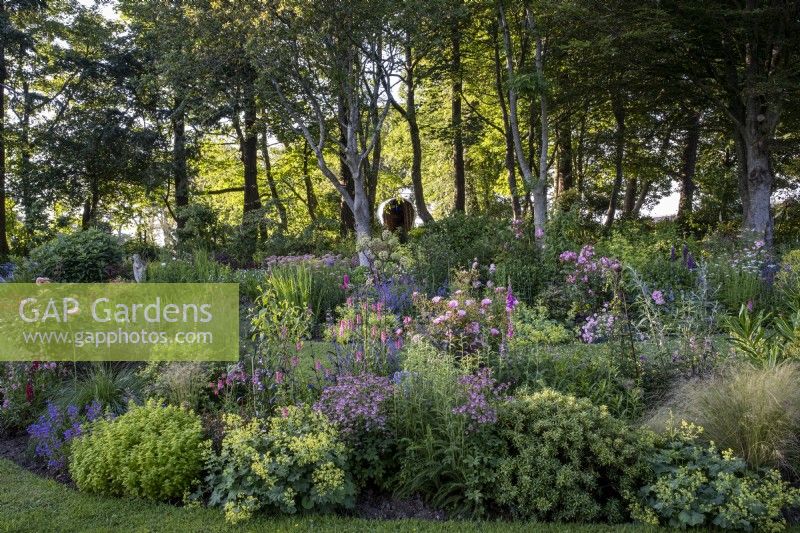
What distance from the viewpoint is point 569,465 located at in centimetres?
345

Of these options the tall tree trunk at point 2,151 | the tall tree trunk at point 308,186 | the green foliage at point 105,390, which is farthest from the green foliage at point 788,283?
the tall tree trunk at point 2,151

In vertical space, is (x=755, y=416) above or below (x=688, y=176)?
below

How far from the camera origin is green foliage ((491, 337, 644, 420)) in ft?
14.3

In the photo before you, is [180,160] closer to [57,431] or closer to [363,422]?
[57,431]

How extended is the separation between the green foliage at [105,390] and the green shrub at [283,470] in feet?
5.13

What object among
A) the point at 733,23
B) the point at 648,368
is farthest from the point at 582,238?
the point at 648,368

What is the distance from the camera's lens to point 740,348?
4.84m

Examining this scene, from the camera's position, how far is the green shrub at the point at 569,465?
3.41 m

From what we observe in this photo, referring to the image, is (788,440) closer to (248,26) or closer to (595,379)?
(595,379)

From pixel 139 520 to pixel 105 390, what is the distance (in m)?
1.71

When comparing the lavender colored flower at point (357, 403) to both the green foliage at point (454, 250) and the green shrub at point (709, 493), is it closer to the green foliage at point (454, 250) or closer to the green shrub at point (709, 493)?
the green shrub at point (709, 493)

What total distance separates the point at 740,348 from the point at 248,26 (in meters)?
11.1

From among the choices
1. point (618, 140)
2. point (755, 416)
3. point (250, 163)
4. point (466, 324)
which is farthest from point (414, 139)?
point (755, 416)

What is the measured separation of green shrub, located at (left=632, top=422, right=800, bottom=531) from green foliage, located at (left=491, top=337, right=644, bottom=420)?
2.33 ft
